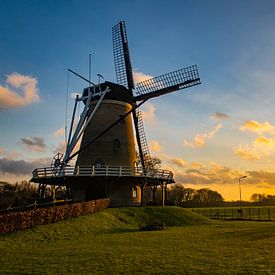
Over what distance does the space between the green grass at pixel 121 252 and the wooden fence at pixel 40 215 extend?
1.75ft

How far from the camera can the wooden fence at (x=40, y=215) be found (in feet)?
61.4

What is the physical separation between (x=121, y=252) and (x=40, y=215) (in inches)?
332

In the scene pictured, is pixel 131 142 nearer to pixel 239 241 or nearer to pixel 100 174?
pixel 100 174

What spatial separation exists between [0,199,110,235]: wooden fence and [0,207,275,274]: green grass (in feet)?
1.75

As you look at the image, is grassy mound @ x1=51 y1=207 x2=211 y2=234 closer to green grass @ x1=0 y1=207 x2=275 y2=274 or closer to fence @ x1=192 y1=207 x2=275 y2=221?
green grass @ x1=0 y1=207 x2=275 y2=274

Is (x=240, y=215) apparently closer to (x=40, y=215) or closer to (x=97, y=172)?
(x=97, y=172)

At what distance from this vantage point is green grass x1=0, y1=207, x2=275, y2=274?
11172 millimetres

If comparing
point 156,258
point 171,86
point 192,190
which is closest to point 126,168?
point 171,86

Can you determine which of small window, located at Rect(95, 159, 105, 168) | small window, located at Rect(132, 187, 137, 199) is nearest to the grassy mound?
small window, located at Rect(132, 187, 137, 199)

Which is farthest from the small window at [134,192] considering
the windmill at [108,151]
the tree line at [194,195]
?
the tree line at [194,195]

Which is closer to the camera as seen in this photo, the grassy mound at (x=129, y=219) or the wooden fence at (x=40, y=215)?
the wooden fence at (x=40, y=215)

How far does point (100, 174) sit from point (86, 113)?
22.5 ft

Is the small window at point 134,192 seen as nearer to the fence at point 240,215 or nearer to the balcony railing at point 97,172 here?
the balcony railing at point 97,172

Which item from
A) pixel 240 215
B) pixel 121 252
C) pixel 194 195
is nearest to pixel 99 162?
pixel 121 252
